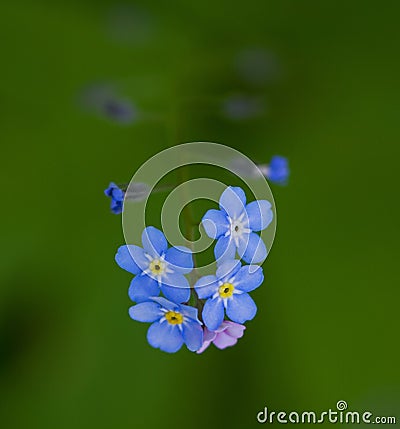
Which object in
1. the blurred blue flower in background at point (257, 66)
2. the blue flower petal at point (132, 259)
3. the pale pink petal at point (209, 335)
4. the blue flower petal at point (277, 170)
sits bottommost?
the pale pink petal at point (209, 335)

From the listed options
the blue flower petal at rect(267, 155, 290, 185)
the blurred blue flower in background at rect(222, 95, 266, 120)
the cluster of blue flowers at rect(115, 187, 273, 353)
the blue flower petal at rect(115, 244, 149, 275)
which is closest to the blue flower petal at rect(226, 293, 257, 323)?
the cluster of blue flowers at rect(115, 187, 273, 353)

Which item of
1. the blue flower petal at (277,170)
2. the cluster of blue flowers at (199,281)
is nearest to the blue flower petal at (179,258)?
the cluster of blue flowers at (199,281)

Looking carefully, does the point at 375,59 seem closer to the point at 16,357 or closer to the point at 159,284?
the point at 159,284

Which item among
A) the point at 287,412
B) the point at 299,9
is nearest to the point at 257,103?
the point at 299,9

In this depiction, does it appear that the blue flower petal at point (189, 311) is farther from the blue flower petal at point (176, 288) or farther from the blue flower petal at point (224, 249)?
the blue flower petal at point (224, 249)

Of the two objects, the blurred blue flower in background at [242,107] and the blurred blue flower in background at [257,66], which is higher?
the blurred blue flower in background at [257,66]
